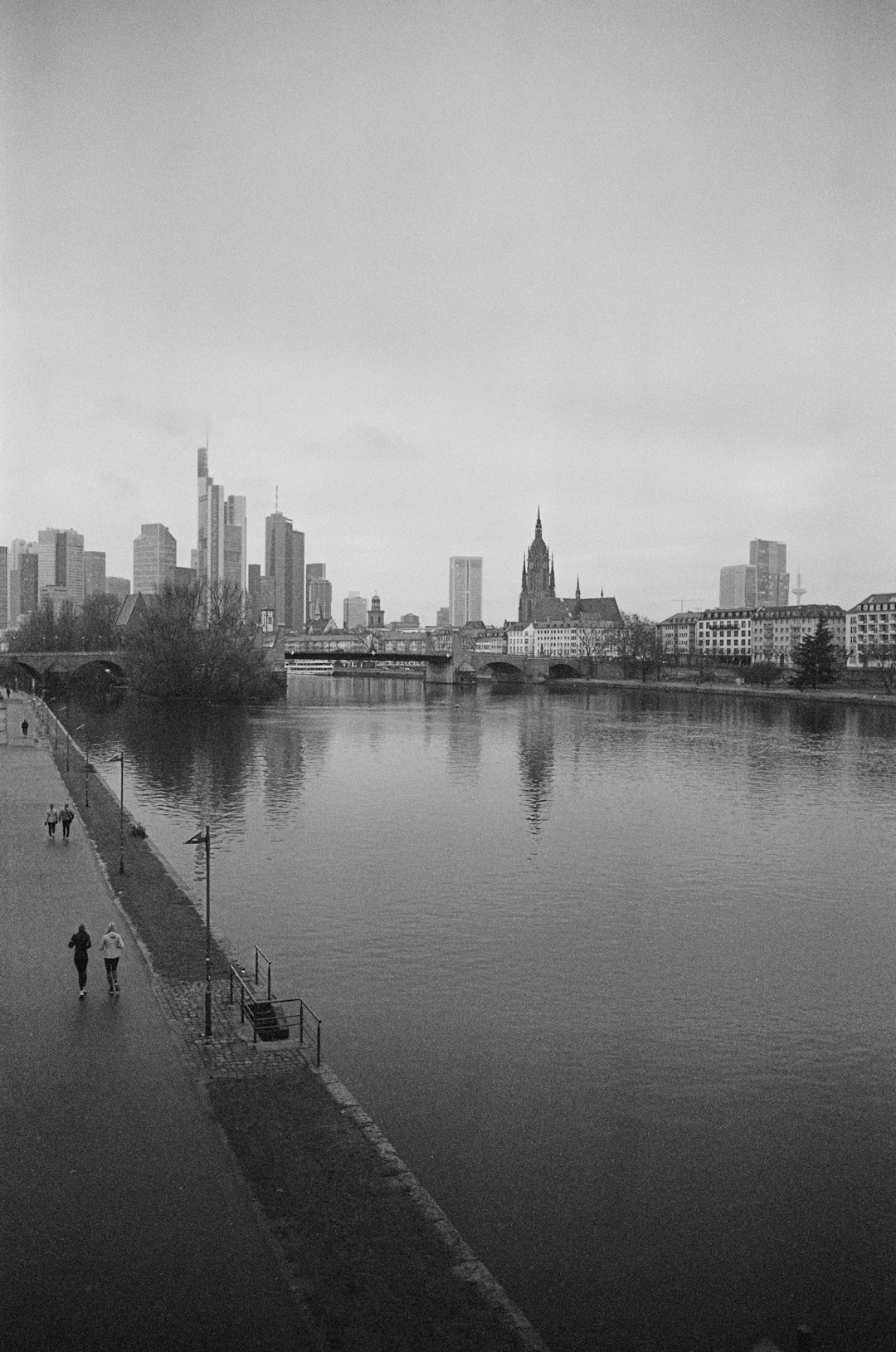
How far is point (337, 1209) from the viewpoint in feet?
30.7

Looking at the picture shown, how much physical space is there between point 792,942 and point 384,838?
12547 mm

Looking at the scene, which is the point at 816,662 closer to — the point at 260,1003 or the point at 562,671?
the point at 562,671

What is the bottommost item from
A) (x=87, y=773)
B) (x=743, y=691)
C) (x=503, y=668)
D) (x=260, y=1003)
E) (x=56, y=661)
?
(x=260, y=1003)

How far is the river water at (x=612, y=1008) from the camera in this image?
954cm

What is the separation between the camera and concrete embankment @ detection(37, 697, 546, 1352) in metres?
7.89

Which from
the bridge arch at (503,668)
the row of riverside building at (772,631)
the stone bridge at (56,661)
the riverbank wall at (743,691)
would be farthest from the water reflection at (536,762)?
the row of riverside building at (772,631)

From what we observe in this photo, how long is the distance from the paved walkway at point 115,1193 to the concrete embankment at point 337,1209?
24 cm

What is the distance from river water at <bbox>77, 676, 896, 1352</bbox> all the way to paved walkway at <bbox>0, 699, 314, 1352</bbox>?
88.8 inches

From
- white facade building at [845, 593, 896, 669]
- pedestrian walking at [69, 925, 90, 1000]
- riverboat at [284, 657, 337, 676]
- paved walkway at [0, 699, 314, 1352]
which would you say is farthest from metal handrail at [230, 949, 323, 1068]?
riverboat at [284, 657, 337, 676]

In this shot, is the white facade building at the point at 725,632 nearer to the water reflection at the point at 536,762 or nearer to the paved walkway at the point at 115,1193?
the water reflection at the point at 536,762

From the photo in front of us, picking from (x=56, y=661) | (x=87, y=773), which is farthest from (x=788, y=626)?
(x=87, y=773)

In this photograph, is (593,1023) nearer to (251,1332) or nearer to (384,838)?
(251,1332)

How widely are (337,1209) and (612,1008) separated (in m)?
7.65

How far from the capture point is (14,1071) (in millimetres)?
11766
